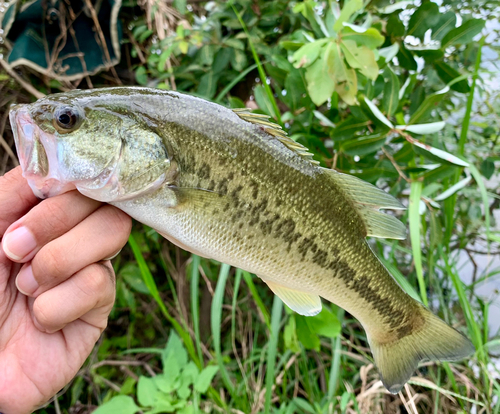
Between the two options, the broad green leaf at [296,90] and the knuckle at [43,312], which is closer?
the knuckle at [43,312]

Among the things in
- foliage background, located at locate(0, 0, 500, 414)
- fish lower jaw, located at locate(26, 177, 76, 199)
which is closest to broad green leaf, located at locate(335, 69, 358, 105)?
foliage background, located at locate(0, 0, 500, 414)

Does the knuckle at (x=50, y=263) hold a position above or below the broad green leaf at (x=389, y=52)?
below

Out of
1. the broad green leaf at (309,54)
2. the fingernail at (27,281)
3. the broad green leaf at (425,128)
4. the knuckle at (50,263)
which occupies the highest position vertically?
the broad green leaf at (309,54)

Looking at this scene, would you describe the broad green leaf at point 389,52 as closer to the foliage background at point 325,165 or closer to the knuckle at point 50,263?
the foliage background at point 325,165

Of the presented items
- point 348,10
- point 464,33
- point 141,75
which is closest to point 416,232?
point 348,10

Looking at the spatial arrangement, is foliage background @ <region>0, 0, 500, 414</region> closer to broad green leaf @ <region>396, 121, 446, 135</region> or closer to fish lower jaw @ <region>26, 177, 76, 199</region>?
broad green leaf @ <region>396, 121, 446, 135</region>

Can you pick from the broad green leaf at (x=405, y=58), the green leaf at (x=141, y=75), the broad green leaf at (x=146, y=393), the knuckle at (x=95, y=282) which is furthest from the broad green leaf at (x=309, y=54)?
the broad green leaf at (x=146, y=393)

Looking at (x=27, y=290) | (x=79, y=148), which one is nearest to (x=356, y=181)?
(x=79, y=148)

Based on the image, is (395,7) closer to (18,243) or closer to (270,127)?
(270,127)
